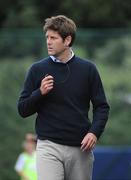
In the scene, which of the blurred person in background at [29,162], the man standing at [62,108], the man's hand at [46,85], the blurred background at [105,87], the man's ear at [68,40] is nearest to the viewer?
the man's hand at [46,85]

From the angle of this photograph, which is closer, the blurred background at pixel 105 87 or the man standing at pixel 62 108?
the man standing at pixel 62 108

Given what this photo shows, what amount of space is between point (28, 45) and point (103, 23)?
13139 millimetres

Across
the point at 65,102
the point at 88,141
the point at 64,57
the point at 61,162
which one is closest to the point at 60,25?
the point at 64,57

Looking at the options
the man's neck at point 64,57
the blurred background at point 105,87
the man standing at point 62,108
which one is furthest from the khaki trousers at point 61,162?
the blurred background at point 105,87

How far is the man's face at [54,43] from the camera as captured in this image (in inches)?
305

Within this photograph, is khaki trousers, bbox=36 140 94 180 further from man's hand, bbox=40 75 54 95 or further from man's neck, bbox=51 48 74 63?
man's neck, bbox=51 48 74 63

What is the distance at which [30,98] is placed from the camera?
7676 mm

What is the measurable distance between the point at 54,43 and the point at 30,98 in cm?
57

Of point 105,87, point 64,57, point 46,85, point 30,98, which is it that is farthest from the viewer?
point 105,87

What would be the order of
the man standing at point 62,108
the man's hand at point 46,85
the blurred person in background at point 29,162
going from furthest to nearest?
1. the blurred person in background at point 29,162
2. the man standing at point 62,108
3. the man's hand at point 46,85

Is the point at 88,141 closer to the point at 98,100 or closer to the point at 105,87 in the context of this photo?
the point at 98,100

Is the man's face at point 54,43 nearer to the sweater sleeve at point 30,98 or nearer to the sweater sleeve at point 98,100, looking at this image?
the sweater sleeve at point 30,98

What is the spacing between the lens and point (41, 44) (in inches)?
670

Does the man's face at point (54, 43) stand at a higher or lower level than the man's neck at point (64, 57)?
higher
